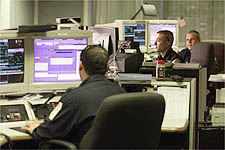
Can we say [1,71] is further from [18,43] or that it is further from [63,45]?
[63,45]

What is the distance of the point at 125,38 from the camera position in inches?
244

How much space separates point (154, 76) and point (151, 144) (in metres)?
1.25

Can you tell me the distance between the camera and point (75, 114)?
8.39 ft

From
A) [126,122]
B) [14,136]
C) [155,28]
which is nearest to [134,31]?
[155,28]

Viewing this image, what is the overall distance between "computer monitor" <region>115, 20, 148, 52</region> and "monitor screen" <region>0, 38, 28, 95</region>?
9.73ft

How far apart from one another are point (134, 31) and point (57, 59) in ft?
9.79

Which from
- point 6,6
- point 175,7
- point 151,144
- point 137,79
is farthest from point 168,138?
point 175,7

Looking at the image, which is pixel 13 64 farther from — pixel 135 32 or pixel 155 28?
pixel 155 28

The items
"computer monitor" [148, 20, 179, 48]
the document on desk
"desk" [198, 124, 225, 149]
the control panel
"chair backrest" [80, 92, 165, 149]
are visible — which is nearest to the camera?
"chair backrest" [80, 92, 165, 149]

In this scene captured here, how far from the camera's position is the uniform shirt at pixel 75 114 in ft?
8.37

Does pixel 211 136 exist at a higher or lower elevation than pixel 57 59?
lower

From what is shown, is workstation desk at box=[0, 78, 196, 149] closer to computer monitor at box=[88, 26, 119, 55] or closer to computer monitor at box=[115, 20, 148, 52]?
computer monitor at box=[88, 26, 119, 55]

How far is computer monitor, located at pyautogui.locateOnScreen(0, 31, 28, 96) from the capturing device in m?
3.24

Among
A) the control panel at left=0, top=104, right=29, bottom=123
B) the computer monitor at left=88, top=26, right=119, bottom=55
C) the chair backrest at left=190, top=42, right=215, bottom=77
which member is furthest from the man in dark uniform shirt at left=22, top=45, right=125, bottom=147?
the chair backrest at left=190, top=42, right=215, bottom=77
